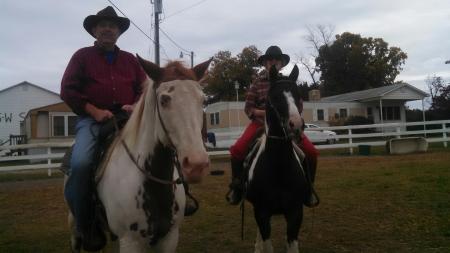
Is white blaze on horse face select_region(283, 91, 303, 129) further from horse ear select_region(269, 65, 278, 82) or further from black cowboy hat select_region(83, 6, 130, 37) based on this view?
black cowboy hat select_region(83, 6, 130, 37)

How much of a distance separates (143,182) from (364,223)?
523 cm

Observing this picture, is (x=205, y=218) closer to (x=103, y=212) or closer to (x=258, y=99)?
(x=258, y=99)

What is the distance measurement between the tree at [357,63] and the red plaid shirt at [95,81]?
5676 centimetres

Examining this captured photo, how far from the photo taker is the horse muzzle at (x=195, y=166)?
2.41 meters

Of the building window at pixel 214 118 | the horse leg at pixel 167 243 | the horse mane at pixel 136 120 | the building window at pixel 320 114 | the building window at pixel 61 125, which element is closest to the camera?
the horse mane at pixel 136 120

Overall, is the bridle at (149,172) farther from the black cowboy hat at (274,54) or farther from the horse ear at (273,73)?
the black cowboy hat at (274,54)

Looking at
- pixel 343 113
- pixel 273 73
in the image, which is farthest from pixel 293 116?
pixel 343 113

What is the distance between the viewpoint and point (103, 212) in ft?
11.6

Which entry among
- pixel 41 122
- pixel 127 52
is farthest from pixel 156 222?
pixel 41 122

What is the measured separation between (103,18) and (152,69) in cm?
156

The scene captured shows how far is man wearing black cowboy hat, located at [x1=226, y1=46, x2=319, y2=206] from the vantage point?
574 centimetres

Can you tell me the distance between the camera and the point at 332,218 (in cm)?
769

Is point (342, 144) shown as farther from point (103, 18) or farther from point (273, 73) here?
point (103, 18)

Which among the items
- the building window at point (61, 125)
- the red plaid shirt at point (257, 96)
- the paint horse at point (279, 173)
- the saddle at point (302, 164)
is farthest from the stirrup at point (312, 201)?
the building window at point (61, 125)
